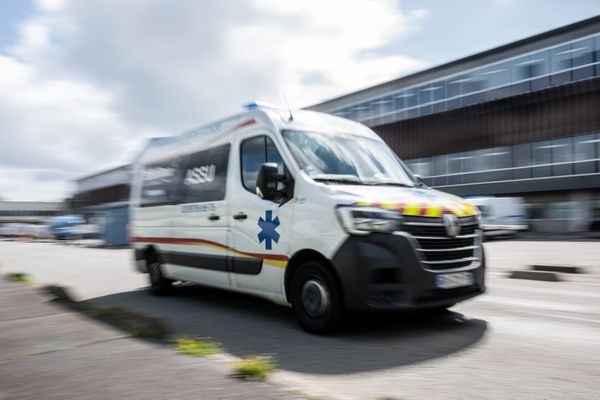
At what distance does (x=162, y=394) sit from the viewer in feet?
9.65

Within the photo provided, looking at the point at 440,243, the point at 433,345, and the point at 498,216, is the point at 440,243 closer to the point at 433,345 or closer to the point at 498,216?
the point at 433,345

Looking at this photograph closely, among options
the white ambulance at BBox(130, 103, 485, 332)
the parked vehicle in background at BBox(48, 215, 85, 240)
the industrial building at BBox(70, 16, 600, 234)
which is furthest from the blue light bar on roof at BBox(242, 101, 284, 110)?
the parked vehicle in background at BBox(48, 215, 85, 240)

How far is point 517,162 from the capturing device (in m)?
32.2

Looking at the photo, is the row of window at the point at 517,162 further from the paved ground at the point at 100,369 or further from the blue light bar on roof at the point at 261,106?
the paved ground at the point at 100,369

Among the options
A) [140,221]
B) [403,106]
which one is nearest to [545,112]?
[403,106]

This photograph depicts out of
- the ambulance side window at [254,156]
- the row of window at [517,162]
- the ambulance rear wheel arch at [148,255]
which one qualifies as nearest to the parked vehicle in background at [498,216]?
Answer: the row of window at [517,162]

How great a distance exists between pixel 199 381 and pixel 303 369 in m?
1.00

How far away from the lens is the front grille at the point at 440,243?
451 centimetres

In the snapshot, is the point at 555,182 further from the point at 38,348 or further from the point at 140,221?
the point at 38,348

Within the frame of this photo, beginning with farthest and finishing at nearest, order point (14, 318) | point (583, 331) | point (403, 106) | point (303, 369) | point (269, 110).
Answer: point (403, 106)
point (269, 110)
point (14, 318)
point (583, 331)
point (303, 369)

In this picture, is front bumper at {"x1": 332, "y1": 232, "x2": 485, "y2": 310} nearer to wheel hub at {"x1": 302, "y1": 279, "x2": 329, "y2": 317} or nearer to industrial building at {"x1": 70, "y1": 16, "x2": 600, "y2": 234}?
wheel hub at {"x1": 302, "y1": 279, "x2": 329, "y2": 317}

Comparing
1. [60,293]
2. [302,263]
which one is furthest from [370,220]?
[60,293]

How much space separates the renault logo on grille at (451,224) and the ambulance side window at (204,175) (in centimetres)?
275

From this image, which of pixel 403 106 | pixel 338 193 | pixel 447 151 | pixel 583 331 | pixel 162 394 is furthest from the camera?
pixel 403 106
